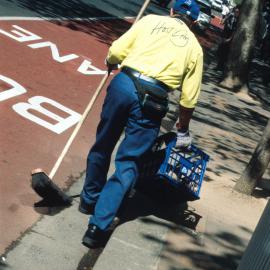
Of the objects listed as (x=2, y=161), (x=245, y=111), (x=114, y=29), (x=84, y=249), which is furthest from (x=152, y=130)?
(x=114, y=29)

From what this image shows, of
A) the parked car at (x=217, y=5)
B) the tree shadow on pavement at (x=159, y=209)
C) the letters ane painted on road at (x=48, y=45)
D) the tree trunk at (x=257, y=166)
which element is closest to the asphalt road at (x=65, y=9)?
the letters ane painted on road at (x=48, y=45)

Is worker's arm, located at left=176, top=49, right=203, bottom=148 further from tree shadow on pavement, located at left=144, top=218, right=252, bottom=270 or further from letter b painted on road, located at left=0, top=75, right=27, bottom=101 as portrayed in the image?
letter b painted on road, located at left=0, top=75, right=27, bottom=101

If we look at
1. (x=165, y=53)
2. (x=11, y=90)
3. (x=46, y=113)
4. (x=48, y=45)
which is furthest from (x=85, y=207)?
(x=48, y=45)

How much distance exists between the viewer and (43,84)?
9367 millimetres

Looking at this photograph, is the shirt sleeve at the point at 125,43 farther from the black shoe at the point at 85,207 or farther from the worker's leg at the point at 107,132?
the black shoe at the point at 85,207

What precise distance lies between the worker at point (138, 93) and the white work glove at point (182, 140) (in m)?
0.37

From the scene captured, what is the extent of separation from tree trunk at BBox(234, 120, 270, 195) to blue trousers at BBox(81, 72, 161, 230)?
2.36 m

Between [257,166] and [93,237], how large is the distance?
9.43 feet

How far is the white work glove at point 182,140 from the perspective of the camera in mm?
5469

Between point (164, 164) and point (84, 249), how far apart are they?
1262mm

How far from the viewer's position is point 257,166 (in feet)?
23.3

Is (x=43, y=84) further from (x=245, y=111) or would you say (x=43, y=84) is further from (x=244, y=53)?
(x=244, y=53)

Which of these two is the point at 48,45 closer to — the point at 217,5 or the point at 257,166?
the point at 257,166

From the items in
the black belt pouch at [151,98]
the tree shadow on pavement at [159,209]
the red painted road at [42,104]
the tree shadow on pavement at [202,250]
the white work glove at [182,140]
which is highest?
the black belt pouch at [151,98]
